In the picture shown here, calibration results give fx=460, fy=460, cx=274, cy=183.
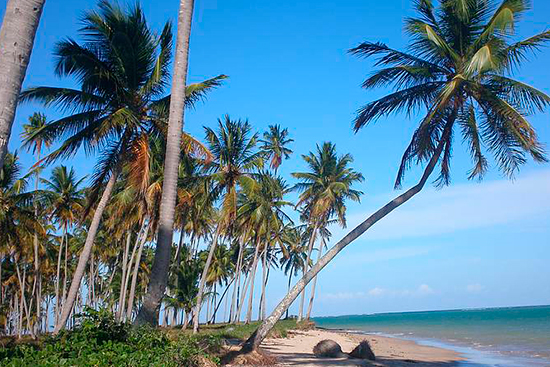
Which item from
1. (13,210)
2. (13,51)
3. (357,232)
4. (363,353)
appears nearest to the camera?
(13,51)

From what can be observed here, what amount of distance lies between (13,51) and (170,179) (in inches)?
198

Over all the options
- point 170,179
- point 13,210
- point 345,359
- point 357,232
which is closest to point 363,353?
point 345,359

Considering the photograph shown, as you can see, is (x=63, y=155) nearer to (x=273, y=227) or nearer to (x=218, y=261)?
(x=273, y=227)

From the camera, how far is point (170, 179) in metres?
9.21

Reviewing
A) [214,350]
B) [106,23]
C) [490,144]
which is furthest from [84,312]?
[490,144]

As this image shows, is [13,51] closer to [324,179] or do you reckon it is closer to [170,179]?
[170,179]

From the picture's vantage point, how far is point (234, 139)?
24.8m

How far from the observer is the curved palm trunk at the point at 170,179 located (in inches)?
343

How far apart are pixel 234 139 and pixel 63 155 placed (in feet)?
38.6

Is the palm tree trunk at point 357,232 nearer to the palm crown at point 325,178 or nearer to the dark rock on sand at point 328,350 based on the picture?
the dark rock on sand at point 328,350

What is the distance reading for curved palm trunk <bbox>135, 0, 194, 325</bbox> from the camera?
28.6 ft

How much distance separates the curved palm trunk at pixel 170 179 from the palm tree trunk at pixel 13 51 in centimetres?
472

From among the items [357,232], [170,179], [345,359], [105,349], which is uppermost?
[170,179]

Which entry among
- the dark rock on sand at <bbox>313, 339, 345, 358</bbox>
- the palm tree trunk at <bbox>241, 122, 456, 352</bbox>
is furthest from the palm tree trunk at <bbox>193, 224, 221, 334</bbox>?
the palm tree trunk at <bbox>241, 122, 456, 352</bbox>
